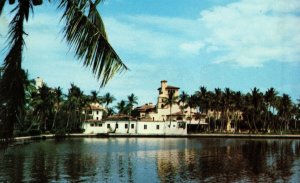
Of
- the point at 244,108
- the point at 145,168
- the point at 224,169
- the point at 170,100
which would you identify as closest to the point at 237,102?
the point at 244,108

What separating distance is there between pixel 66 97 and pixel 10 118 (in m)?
108

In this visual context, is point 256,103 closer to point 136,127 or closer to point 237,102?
point 237,102

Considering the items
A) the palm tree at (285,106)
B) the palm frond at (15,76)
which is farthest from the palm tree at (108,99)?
the palm frond at (15,76)

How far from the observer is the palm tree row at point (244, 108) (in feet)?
398

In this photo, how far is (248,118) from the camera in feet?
417

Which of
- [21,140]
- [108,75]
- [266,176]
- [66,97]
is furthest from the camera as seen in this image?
[66,97]

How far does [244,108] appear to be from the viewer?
122000mm

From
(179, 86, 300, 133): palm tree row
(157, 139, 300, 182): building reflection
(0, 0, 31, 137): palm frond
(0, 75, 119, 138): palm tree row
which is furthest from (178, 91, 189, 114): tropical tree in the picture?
(0, 0, 31, 137): palm frond

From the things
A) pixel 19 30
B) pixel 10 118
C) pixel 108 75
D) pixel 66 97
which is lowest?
pixel 10 118

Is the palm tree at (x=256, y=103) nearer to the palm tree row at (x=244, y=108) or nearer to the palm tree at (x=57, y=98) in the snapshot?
the palm tree row at (x=244, y=108)

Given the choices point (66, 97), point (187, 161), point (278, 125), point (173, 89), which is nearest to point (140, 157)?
point (187, 161)

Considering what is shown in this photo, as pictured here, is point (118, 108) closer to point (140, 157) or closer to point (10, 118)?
point (140, 157)

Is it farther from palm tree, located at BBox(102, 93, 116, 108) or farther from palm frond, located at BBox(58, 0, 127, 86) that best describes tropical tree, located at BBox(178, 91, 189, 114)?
palm frond, located at BBox(58, 0, 127, 86)

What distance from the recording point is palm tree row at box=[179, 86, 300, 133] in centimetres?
12131
